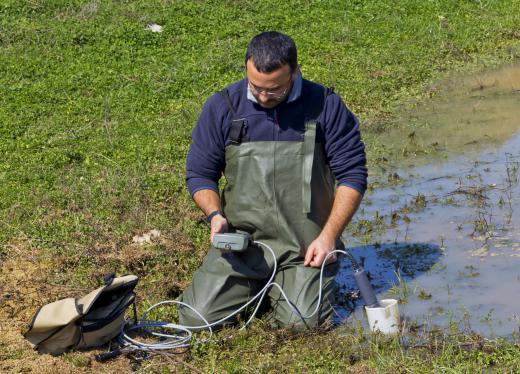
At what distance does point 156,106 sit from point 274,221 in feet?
16.0

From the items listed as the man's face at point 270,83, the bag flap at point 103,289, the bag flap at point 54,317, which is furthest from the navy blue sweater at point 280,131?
the bag flap at point 54,317

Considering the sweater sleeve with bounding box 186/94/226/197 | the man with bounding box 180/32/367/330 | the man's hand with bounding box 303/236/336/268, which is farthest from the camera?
the sweater sleeve with bounding box 186/94/226/197

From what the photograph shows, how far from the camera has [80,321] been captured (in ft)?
17.2

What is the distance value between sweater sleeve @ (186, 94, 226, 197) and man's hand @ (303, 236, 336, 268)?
27.4 inches

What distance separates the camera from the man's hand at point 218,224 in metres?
5.62

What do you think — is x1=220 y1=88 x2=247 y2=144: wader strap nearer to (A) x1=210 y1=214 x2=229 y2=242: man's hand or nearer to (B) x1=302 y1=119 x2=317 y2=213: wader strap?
(B) x1=302 y1=119 x2=317 y2=213: wader strap

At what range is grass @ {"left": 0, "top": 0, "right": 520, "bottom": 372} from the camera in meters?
6.25

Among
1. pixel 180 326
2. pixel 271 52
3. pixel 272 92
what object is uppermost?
pixel 271 52

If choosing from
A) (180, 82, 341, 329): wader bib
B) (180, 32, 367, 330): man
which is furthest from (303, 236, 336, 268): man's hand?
(180, 82, 341, 329): wader bib

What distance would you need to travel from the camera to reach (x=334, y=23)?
13.6 m

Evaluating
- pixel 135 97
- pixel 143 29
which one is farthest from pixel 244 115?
pixel 143 29

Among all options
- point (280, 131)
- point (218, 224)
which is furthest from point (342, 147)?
point (218, 224)

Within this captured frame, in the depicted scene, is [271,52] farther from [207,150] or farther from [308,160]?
[207,150]

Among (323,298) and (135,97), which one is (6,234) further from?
(135,97)
